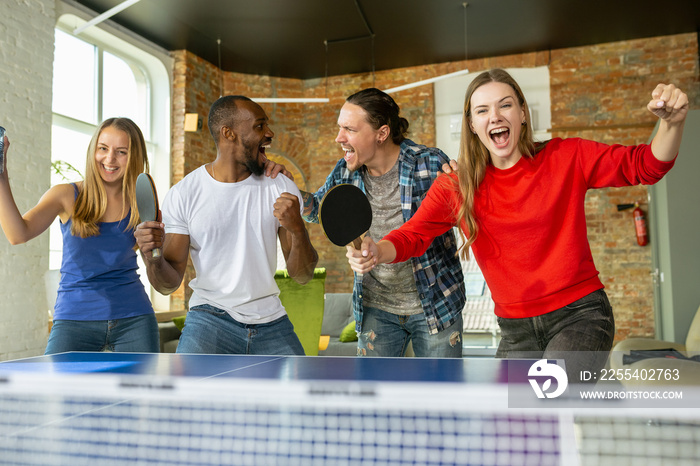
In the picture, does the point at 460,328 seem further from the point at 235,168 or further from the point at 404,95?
the point at 404,95

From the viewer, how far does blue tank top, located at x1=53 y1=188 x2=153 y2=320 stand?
2.45 m

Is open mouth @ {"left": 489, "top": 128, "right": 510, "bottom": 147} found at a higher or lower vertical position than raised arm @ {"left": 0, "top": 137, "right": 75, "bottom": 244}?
higher

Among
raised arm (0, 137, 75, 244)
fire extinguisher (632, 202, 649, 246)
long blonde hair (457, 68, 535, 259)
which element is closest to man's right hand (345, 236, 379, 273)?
long blonde hair (457, 68, 535, 259)

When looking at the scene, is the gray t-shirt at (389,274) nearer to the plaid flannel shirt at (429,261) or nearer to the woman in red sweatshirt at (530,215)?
the plaid flannel shirt at (429,261)

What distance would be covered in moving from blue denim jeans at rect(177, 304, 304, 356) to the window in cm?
511

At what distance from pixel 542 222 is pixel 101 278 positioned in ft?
5.77

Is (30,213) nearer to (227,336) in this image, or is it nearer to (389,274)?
(227,336)

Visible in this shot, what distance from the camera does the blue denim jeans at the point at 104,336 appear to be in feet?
7.84

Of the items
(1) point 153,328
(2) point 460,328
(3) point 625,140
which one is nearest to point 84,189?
(1) point 153,328

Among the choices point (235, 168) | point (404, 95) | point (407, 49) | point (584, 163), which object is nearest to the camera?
point (584, 163)

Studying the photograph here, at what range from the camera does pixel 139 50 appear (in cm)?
803

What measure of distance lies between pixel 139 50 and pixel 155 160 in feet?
4.89

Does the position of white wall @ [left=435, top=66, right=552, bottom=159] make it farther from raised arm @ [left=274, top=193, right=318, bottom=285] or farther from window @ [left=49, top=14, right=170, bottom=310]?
raised arm @ [left=274, top=193, right=318, bottom=285]

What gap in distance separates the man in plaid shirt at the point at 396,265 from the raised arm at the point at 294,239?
0.20 metres
